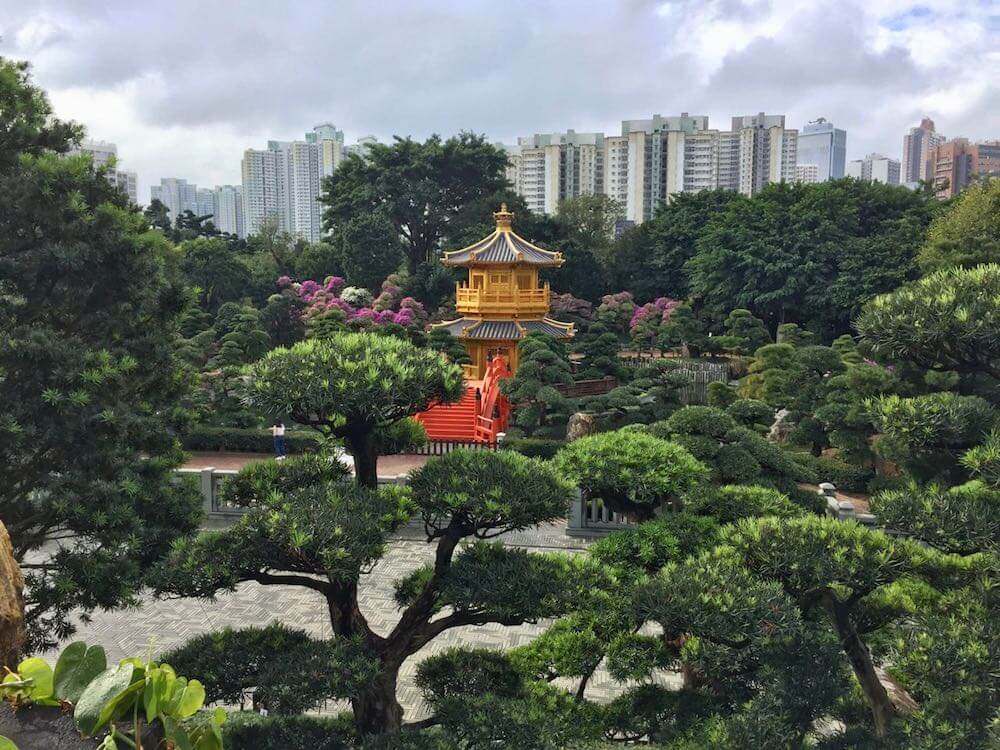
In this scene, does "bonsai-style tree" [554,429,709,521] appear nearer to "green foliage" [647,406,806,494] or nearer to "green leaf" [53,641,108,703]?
"green foliage" [647,406,806,494]

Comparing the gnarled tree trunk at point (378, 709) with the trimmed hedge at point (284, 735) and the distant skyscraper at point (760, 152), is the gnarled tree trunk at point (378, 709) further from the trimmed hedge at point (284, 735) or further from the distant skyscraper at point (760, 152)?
the distant skyscraper at point (760, 152)

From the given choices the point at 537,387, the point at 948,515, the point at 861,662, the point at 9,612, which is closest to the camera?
the point at 9,612

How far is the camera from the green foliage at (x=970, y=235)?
18156 mm

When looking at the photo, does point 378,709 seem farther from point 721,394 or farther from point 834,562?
point 721,394

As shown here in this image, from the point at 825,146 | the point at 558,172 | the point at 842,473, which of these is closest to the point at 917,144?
the point at 825,146

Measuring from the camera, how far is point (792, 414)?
15727 millimetres

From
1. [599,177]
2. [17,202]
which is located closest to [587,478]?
[17,202]

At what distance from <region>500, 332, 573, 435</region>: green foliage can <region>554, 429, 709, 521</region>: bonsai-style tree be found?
11142 millimetres

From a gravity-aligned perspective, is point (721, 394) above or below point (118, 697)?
below

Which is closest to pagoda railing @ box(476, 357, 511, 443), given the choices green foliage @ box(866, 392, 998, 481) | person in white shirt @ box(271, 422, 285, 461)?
person in white shirt @ box(271, 422, 285, 461)

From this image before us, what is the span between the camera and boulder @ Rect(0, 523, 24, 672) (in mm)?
3293

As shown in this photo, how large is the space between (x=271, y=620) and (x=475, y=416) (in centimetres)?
992

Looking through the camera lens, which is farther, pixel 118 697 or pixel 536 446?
pixel 536 446

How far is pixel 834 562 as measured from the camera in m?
4.23
